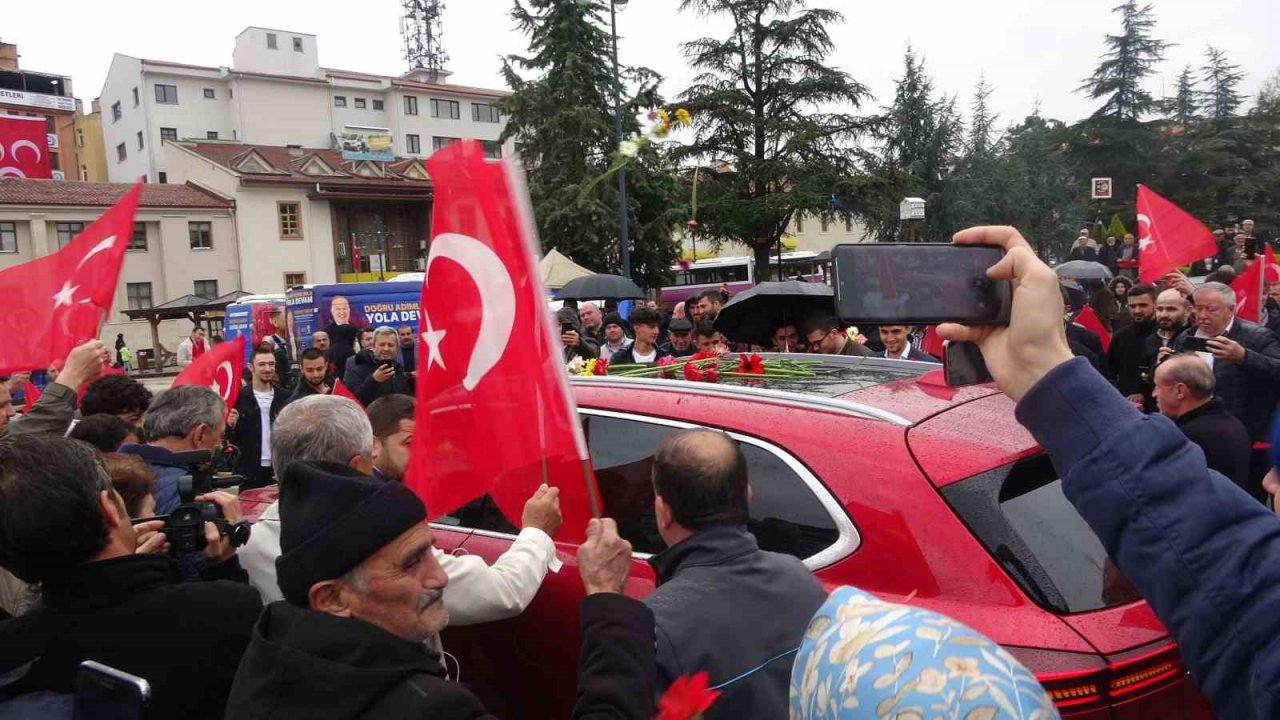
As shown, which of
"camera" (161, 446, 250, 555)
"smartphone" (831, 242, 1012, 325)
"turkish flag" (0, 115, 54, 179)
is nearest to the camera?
"smartphone" (831, 242, 1012, 325)

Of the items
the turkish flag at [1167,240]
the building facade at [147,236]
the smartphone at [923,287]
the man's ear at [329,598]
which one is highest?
the building facade at [147,236]

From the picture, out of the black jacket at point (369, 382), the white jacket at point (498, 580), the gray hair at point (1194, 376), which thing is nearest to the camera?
the white jacket at point (498, 580)

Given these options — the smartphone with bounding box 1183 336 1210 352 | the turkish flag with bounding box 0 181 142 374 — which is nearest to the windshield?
the smartphone with bounding box 1183 336 1210 352

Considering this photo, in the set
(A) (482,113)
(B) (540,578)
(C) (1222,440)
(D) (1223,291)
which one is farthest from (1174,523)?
(A) (482,113)

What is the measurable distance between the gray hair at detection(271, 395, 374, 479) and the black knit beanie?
1.21 meters

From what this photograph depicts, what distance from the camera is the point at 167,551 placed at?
7.89 ft

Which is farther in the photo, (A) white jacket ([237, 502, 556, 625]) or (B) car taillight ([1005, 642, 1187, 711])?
(A) white jacket ([237, 502, 556, 625])

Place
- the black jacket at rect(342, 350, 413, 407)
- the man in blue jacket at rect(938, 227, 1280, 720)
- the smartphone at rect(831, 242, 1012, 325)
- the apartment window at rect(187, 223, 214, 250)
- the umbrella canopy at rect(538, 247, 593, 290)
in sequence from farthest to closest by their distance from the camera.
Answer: the apartment window at rect(187, 223, 214, 250)
the umbrella canopy at rect(538, 247, 593, 290)
the black jacket at rect(342, 350, 413, 407)
the smartphone at rect(831, 242, 1012, 325)
the man in blue jacket at rect(938, 227, 1280, 720)

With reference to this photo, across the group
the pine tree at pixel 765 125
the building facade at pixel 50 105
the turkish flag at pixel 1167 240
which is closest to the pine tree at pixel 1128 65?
the pine tree at pixel 765 125

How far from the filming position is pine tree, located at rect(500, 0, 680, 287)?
28.2 meters

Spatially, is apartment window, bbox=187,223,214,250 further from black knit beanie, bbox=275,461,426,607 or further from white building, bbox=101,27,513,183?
black knit beanie, bbox=275,461,426,607

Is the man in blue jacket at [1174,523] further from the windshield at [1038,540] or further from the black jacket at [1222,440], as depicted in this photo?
the black jacket at [1222,440]

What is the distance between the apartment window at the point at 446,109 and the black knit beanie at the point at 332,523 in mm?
→ 63844

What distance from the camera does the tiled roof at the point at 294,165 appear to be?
43.4 m
